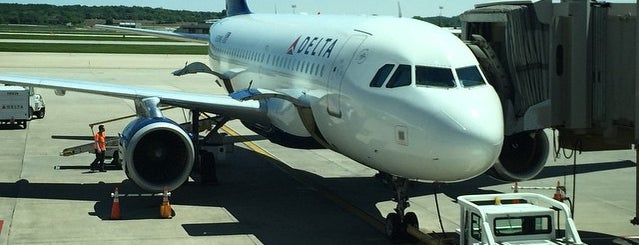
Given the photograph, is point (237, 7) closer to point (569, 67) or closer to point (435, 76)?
point (435, 76)

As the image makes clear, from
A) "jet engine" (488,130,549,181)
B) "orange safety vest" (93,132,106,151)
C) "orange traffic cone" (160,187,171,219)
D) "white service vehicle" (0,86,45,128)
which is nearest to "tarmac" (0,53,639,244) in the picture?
"orange traffic cone" (160,187,171,219)

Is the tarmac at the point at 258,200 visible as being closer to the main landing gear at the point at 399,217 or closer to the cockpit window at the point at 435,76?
the main landing gear at the point at 399,217

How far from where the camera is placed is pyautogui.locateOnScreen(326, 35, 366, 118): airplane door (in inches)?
625

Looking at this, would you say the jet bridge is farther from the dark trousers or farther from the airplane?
the dark trousers

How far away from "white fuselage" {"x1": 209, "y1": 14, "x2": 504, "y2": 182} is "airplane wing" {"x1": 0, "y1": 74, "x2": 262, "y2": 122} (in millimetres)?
690

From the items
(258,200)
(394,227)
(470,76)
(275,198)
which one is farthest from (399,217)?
(275,198)

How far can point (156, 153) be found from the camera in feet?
61.9

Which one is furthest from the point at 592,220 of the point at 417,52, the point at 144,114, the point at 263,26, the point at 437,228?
the point at 263,26

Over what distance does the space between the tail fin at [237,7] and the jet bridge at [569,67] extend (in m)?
18.6

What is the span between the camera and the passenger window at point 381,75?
48.0 ft

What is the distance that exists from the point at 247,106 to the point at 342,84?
15.9ft

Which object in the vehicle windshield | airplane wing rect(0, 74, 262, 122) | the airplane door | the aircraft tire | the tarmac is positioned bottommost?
the tarmac

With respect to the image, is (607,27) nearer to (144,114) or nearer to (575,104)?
(575,104)

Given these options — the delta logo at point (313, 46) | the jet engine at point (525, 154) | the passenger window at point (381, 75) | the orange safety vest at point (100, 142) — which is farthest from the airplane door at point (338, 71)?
the orange safety vest at point (100, 142)
